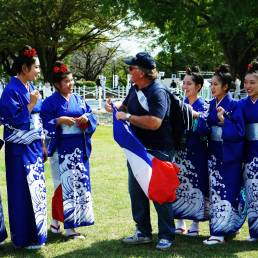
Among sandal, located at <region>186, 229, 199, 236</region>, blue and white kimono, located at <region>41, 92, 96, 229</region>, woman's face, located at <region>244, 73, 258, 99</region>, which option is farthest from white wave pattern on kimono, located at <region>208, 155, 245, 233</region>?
blue and white kimono, located at <region>41, 92, 96, 229</region>

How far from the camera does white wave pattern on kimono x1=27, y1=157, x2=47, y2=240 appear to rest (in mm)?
4613

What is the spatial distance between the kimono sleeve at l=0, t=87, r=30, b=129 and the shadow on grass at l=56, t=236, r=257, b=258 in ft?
4.21

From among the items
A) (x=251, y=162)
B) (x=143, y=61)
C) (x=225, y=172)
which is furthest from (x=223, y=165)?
(x=143, y=61)

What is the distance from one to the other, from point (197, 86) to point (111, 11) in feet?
53.1

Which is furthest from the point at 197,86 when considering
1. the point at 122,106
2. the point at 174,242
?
the point at 174,242

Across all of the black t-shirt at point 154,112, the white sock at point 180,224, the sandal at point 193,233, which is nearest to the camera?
the black t-shirt at point 154,112

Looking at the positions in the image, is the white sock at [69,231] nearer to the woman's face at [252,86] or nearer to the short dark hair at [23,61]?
the short dark hair at [23,61]

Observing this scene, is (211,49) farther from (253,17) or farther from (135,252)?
(135,252)

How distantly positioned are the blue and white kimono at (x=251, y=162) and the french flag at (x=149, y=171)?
833mm

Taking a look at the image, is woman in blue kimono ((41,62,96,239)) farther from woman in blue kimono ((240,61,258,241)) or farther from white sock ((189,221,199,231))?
woman in blue kimono ((240,61,258,241))

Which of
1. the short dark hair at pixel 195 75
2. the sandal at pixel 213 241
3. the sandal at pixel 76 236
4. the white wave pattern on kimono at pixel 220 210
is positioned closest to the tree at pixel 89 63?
the short dark hair at pixel 195 75

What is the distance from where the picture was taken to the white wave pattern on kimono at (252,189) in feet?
15.9

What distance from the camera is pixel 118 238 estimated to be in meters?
5.11

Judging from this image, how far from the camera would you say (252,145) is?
4836mm
